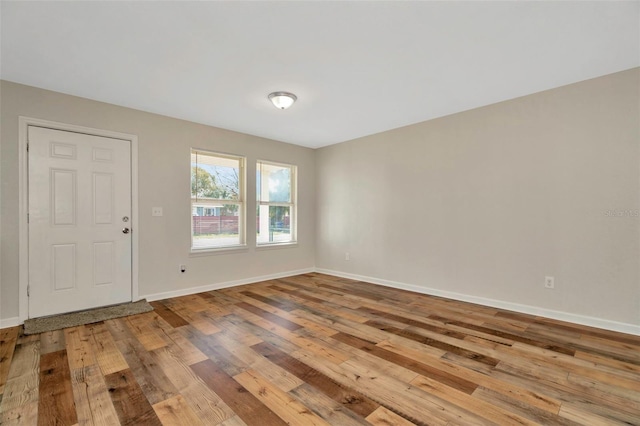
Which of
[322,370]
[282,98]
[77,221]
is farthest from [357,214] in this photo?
[77,221]

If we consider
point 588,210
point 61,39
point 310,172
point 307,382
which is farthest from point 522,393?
point 310,172

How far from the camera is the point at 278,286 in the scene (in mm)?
4652

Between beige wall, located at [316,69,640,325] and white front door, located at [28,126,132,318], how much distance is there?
11.6ft

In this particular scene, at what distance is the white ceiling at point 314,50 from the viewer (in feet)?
6.57

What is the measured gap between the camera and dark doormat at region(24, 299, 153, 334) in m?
2.94

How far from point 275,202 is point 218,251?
4.62 ft

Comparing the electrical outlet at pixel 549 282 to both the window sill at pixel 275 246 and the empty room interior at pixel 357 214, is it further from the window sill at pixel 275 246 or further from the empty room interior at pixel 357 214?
the window sill at pixel 275 246

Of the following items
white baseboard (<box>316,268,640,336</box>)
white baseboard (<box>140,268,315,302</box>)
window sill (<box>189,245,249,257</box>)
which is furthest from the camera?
window sill (<box>189,245,249,257</box>)

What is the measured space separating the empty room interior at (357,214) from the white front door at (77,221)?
0.02m

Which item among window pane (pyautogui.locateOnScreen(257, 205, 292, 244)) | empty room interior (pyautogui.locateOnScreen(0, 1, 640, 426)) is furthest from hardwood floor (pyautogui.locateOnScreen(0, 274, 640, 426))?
window pane (pyautogui.locateOnScreen(257, 205, 292, 244))

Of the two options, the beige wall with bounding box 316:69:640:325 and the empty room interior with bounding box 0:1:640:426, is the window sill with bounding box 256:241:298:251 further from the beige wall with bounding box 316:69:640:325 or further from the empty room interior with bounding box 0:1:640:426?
the beige wall with bounding box 316:69:640:325

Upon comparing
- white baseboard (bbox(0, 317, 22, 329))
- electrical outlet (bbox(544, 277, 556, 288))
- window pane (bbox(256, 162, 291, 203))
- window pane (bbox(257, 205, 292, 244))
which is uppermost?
window pane (bbox(256, 162, 291, 203))

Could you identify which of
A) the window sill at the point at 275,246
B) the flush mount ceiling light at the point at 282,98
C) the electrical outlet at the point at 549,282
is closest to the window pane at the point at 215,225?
the window sill at the point at 275,246

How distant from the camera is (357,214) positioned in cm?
518
